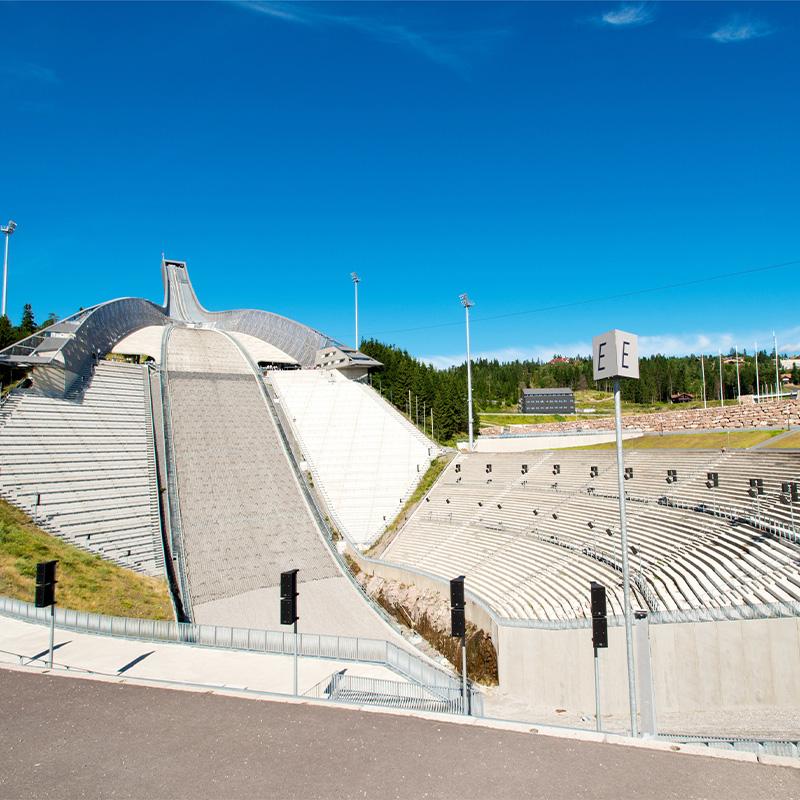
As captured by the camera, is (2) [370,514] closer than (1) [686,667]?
No

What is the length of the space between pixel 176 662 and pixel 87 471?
20.0 meters

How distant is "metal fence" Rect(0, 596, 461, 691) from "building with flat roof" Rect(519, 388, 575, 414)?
67.2m

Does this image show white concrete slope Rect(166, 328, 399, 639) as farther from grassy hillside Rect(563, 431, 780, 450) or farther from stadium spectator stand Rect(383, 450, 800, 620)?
grassy hillside Rect(563, 431, 780, 450)

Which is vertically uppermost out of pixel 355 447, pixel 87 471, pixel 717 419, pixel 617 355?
pixel 617 355

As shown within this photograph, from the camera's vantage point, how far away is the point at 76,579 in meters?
20.0

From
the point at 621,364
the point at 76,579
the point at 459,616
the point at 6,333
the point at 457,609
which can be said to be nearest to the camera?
the point at 621,364

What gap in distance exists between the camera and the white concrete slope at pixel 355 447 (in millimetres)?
34188

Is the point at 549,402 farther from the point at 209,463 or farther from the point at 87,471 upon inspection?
the point at 87,471

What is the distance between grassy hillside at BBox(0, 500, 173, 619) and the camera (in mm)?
18781

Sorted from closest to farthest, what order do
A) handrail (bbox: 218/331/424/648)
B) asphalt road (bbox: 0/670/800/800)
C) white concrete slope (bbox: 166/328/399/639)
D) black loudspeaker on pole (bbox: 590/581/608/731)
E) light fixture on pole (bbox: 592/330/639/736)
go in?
asphalt road (bbox: 0/670/800/800) < light fixture on pole (bbox: 592/330/639/736) < black loudspeaker on pole (bbox: 590/581/608/731) < white concrete slope (bbox: 166/328/399/639) < handrail (bbox: 218/331/424/648)

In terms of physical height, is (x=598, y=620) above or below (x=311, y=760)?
above

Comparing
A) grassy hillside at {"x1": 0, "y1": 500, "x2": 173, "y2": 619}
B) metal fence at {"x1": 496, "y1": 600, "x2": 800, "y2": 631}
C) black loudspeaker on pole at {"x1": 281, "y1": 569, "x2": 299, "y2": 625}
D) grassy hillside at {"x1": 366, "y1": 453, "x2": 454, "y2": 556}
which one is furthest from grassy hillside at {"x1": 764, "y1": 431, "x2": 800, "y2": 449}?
grassy hillside at {"x1": 0, "y1": 500, "x2": 173, "y2": 619}

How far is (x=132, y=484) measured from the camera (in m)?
30.6

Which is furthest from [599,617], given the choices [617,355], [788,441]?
[788,441]
